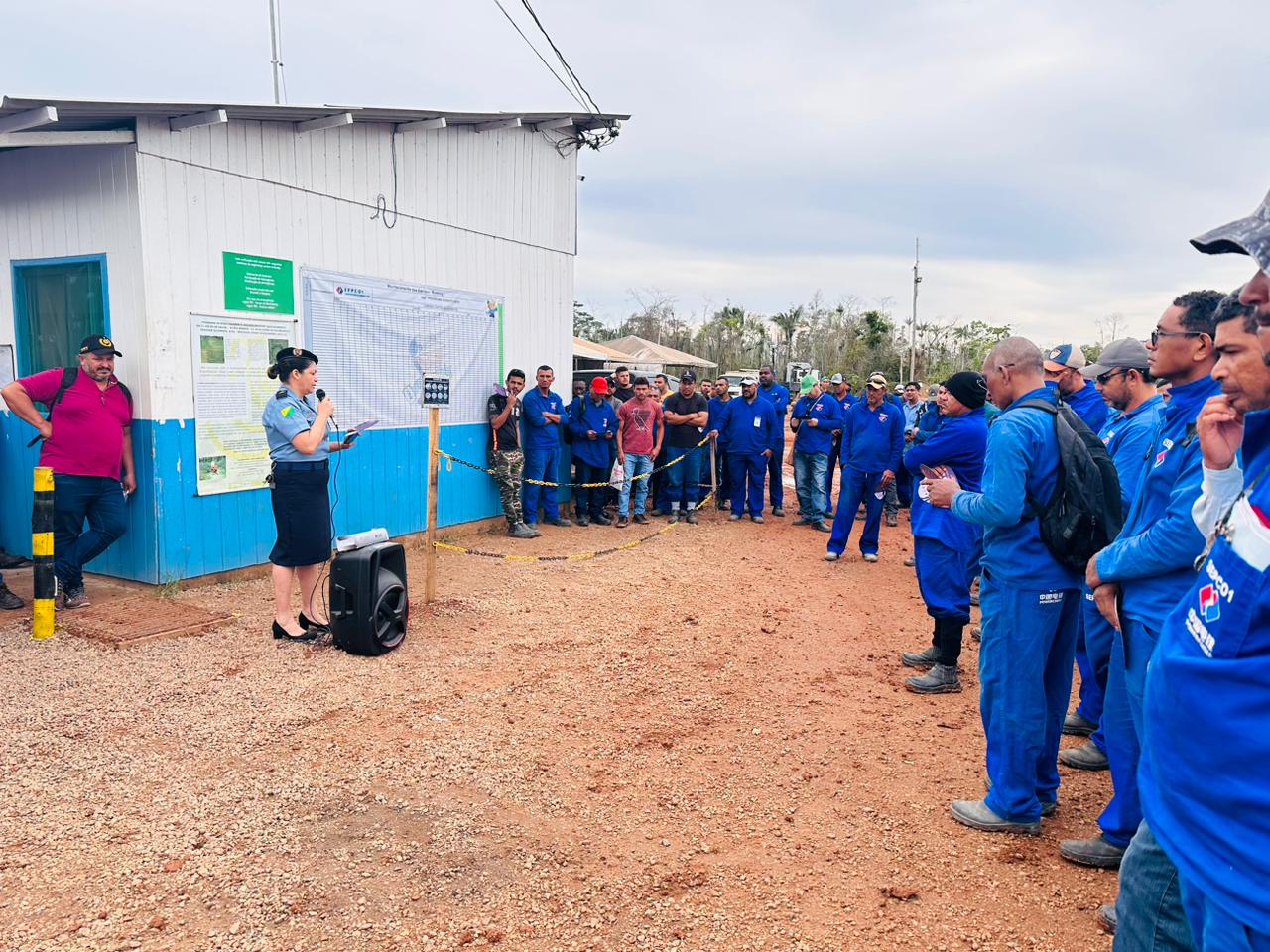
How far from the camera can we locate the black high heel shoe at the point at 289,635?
19.0ft

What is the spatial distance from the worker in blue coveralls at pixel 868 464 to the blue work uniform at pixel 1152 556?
6.16 m

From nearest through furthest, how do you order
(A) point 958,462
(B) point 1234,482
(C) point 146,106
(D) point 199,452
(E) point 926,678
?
(B) point 1234,482 → (A) point 958,462 → (E) point 926,678 → (C) point 146,106 → (D) point 199,452

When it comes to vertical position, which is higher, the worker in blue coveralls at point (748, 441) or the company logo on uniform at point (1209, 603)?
the company logo on uniform at point (1209, 603)

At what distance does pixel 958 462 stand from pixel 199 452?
5.76 m

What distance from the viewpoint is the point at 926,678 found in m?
5.30

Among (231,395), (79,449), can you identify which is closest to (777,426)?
(231,395)

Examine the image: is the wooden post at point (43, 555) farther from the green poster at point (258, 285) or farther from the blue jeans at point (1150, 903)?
the blue jeans at point (1150, 903)

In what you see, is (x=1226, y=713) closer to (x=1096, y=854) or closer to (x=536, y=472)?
(x=1096, y=854)

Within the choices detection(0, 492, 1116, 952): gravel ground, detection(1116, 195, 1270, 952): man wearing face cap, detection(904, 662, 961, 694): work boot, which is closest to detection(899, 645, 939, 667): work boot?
detection(0, 492, 1116, 952): gravel ground

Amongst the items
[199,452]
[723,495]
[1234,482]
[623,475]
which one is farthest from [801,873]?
[723,495]

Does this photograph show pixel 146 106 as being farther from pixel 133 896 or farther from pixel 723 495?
pixel 723 495

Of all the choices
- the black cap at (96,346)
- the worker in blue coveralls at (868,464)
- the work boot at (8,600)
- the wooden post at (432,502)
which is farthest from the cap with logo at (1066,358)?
the work boot at (8,600)

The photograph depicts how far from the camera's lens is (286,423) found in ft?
17.6

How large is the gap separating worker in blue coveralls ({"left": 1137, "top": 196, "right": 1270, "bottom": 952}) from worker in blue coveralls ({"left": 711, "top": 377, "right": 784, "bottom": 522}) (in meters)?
10.2
